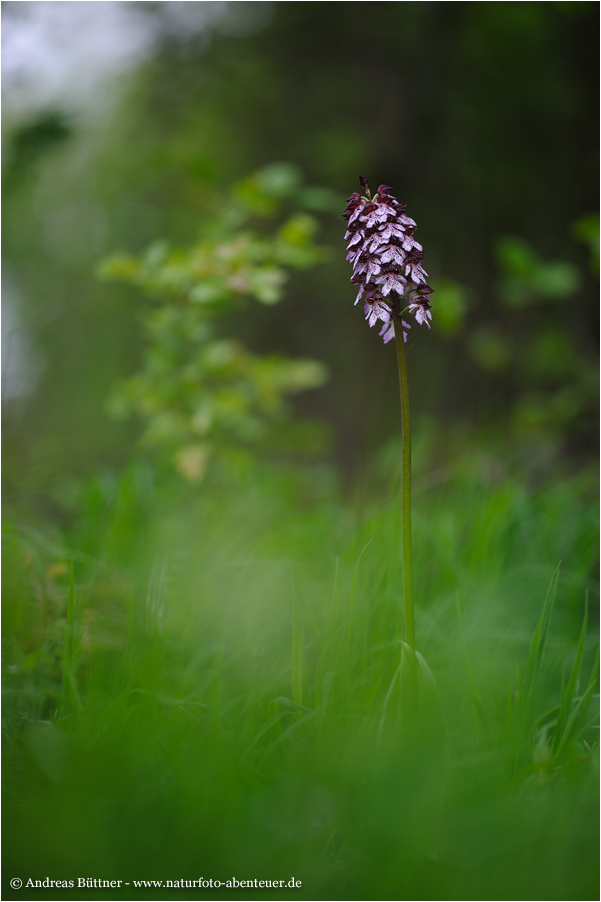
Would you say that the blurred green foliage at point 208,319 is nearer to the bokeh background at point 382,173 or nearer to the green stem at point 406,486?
the bokeh background at point 382,173

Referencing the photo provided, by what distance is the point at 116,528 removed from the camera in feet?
7.63

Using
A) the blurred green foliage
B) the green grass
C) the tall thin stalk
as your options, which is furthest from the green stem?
the blurred green foliage

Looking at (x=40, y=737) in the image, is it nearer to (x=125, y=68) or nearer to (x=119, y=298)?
(x=119, y=298)

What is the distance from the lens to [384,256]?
120 centimetres

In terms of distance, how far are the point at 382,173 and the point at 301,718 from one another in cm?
464

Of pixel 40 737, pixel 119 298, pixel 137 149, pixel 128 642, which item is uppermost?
pixel 137 149

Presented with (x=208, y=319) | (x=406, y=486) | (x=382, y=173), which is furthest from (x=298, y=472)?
(x=406, y=486)

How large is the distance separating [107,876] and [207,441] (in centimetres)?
200

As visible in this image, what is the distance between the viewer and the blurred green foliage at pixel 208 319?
8.32ft

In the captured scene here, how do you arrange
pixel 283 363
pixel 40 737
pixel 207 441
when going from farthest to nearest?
pixel 283 363
pixel 207 441
pixel 40 737

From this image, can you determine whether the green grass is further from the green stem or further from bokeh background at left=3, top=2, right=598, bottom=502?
bokeh background at left=3, top=2, right=598, bottom=502

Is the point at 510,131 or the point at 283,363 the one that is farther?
the point at 510,131

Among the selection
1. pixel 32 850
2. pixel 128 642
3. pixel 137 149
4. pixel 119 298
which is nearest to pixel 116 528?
pixel 128 642

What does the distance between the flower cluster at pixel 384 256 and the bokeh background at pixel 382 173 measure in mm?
2082
